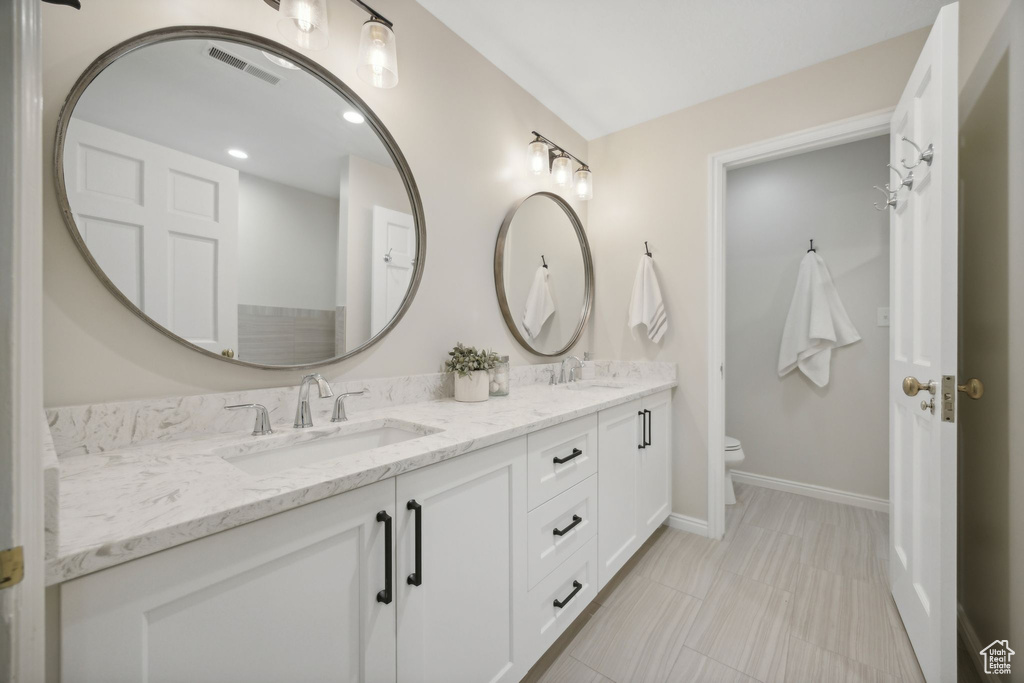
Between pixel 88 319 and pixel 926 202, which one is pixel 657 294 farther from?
pixel 88 319

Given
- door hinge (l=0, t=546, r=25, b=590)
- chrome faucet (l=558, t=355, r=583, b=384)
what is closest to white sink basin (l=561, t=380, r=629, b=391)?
chrome faucet (l=558, t=355, r=583, b=384)

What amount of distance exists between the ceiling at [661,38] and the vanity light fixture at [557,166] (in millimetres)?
283

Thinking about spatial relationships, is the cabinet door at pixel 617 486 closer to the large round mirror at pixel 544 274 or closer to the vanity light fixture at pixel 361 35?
the large round mirror at pixel 544 274

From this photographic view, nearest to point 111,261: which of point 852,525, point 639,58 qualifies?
point 639,58

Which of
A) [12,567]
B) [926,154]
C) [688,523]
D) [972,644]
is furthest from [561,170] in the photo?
[972,644]

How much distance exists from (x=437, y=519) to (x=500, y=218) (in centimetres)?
149

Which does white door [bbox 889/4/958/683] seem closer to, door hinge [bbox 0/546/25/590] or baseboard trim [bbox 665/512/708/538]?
baseboard trim [bbox 665/512/708/538]

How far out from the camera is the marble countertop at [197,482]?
55cm

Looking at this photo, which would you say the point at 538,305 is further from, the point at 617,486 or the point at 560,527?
the point at 560,527

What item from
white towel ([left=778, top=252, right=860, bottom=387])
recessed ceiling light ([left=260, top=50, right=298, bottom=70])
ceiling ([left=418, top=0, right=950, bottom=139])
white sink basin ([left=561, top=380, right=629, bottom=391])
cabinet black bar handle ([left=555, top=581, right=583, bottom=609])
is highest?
ceiling ([left=418, top=0, right=950, bottom=139])

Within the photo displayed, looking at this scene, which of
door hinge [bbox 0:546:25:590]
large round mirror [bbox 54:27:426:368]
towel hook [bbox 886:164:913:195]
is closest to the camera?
door hinge [bbox 0:546:25:590]

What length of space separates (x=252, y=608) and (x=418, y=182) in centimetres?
144

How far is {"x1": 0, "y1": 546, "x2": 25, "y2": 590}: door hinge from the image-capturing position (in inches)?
17.2

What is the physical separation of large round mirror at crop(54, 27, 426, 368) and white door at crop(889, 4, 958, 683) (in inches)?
65.0
